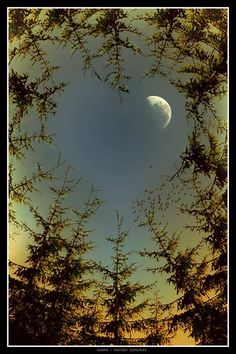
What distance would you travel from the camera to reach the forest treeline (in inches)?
302

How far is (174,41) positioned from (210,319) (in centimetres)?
428

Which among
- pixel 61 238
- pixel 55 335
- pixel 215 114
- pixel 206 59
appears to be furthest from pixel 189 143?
pixel 55 335

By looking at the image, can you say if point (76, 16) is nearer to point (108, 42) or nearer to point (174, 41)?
point (108, 42)

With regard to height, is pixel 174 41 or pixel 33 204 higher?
pixel 174 41

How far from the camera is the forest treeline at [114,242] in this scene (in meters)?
7.67

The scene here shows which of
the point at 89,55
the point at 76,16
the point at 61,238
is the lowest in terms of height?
the point at 61,238

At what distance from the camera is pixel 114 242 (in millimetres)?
8273

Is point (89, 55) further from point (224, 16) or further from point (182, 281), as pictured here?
point (182, 281)

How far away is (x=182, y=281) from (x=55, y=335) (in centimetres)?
Result: 213

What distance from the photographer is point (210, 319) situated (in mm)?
7730

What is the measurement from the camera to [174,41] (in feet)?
25.6

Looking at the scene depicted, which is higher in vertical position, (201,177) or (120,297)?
(201,177)

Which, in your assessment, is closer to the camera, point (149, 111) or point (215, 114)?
point (215, 114)

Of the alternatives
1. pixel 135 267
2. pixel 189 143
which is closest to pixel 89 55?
pixel 189 143
